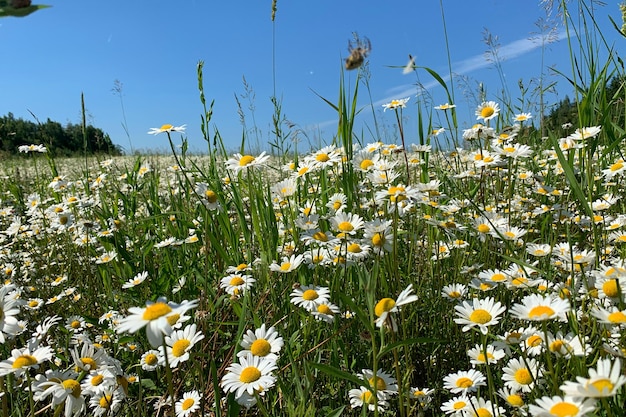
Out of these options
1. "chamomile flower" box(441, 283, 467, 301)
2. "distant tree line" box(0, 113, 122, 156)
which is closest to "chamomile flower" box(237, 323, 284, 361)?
"chamomile flower" box(441, 283, 467, 301)

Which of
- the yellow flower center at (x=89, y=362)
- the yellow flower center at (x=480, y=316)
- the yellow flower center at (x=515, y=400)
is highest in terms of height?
the yellow flower center at (x=89, y=362)

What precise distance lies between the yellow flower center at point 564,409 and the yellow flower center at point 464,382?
2.11ft

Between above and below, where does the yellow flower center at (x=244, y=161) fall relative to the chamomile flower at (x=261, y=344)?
above

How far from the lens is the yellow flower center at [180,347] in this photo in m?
1.43

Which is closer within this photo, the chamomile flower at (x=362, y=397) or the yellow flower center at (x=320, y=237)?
the chamomile flower at (x=362, y=397)

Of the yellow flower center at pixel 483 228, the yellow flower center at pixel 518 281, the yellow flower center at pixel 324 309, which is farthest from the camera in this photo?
the yellow flower center at pixel 483 228

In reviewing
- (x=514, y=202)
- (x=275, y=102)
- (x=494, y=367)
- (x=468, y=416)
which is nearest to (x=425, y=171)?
(x=514, y=202)

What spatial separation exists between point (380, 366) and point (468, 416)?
49cm

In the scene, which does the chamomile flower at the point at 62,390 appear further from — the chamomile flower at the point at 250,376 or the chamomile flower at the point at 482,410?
the chamomile flower at the point at 482,410

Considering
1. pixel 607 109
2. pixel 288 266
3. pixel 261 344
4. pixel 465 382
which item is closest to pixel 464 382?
pixel 465 382

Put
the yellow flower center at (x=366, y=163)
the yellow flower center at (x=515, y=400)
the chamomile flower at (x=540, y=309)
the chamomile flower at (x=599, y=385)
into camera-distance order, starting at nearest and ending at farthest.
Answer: the chamomile flower at (x=599, y=385)
the chamomile flower at (x=540, y=309)
the yellow flower center at (x=515, y=400)
the yellow flower center at (x=366, y=163)

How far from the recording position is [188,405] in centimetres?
151

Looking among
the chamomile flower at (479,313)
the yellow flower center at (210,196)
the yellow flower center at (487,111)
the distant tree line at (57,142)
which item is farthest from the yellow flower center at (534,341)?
the distant tree line at (57,142)

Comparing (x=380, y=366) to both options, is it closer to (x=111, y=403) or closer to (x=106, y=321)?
(x=111, y=403)
